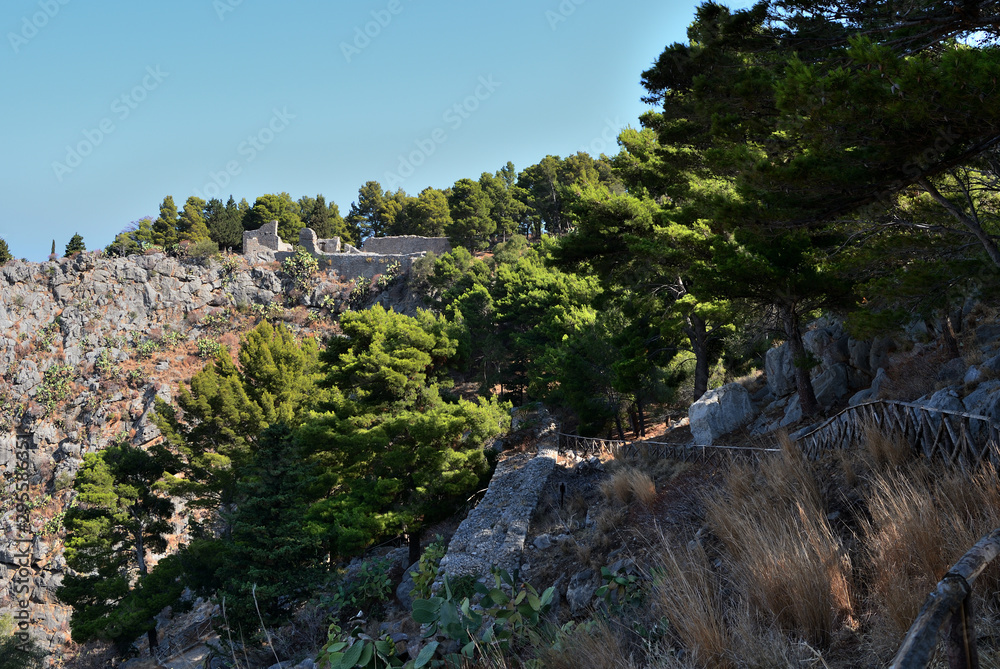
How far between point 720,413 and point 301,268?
39.9 m

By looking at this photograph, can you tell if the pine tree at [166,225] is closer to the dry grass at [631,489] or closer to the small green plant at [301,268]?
the small green plant at [301,268]

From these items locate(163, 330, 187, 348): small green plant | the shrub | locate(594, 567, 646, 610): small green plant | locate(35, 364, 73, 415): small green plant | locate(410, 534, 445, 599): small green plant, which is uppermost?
the shrub

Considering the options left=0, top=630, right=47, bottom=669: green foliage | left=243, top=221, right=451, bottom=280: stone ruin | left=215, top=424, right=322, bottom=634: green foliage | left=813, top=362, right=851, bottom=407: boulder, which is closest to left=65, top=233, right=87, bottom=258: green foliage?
left=243, top=221, right=451, bottom=280: stone ruin

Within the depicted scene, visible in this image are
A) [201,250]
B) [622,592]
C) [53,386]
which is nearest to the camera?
[622,592]

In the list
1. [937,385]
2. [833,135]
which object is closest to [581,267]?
[937,385]

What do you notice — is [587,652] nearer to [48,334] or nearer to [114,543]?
[114,543]

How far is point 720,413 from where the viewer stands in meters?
11.3

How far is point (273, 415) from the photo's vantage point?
19.5 metres

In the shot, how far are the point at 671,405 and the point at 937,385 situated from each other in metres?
12.3

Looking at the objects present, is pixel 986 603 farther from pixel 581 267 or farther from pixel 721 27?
pixel 581 267

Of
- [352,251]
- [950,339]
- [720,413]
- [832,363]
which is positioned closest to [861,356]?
[832,363]

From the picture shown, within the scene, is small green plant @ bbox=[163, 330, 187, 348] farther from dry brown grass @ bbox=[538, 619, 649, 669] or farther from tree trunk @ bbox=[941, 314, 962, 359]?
dry brown grass @ bbox=[538, 619, 649, 669]

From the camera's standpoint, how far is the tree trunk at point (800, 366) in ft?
30.4

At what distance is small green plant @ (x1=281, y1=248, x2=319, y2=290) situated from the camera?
A: 4375 centimetres
